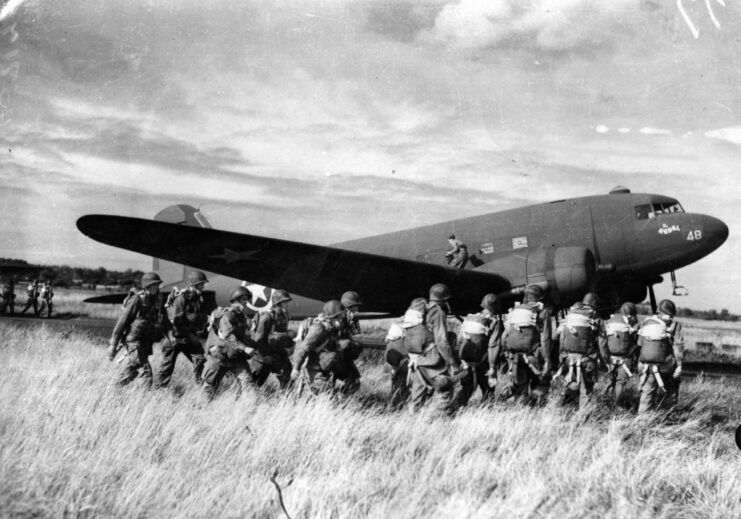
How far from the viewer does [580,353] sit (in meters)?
7.79

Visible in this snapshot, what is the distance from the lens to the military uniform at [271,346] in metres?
7.73

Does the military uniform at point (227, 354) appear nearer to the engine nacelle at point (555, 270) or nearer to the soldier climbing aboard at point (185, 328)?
the soldier climbing aboard at point (185, 328)

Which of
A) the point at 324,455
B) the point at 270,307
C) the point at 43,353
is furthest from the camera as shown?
the point at 43,353

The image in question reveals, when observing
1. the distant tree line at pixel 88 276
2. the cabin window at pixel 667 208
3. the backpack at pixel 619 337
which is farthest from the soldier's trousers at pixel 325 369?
the distant tree line at pixel 88 276

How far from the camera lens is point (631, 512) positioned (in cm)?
432

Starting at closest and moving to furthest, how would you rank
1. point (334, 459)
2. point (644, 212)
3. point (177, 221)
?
point (334, 459) → point (644, 212) → point (177, 221)

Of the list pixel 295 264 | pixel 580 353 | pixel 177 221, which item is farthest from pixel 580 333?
pixel 177 221

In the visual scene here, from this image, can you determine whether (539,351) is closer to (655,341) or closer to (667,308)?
(655,341)

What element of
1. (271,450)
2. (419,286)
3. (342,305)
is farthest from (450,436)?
(419,286)

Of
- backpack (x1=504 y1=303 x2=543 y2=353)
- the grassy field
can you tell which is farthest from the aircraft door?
the grassy field

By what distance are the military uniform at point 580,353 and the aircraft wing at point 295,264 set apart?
13.2 ft

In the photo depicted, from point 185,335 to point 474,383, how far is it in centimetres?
419

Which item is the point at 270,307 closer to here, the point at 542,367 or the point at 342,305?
the point at 342,305

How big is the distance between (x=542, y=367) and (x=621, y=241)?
604 centimetres
